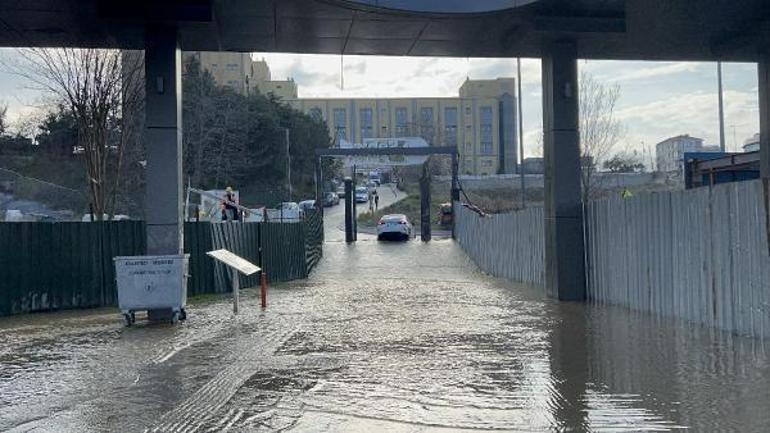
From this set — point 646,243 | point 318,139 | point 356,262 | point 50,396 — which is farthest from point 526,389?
point 318,139

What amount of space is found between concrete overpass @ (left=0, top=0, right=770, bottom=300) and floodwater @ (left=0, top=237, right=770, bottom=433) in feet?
8.81

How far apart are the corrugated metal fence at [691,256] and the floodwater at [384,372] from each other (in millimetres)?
393

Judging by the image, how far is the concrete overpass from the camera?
1578cm

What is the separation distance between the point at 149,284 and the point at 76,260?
404 cm

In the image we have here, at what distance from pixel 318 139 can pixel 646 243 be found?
59.9 metres

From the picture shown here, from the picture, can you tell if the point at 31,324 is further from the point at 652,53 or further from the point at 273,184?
the point at 273,184

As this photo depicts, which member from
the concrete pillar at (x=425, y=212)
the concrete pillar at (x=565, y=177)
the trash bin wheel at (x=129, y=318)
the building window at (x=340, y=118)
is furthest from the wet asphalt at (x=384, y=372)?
the building window at (x=340, y=118)

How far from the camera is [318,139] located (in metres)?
73.6

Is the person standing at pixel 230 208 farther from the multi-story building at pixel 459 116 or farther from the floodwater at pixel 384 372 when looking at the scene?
the multi-story building at pixel 459 116

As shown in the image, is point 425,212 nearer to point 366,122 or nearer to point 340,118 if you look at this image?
point 366,122

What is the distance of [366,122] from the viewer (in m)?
126

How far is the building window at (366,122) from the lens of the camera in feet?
412

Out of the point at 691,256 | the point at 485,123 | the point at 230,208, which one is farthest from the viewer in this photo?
the point at 485,123

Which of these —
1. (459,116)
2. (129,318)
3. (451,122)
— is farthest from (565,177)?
(451,122)
